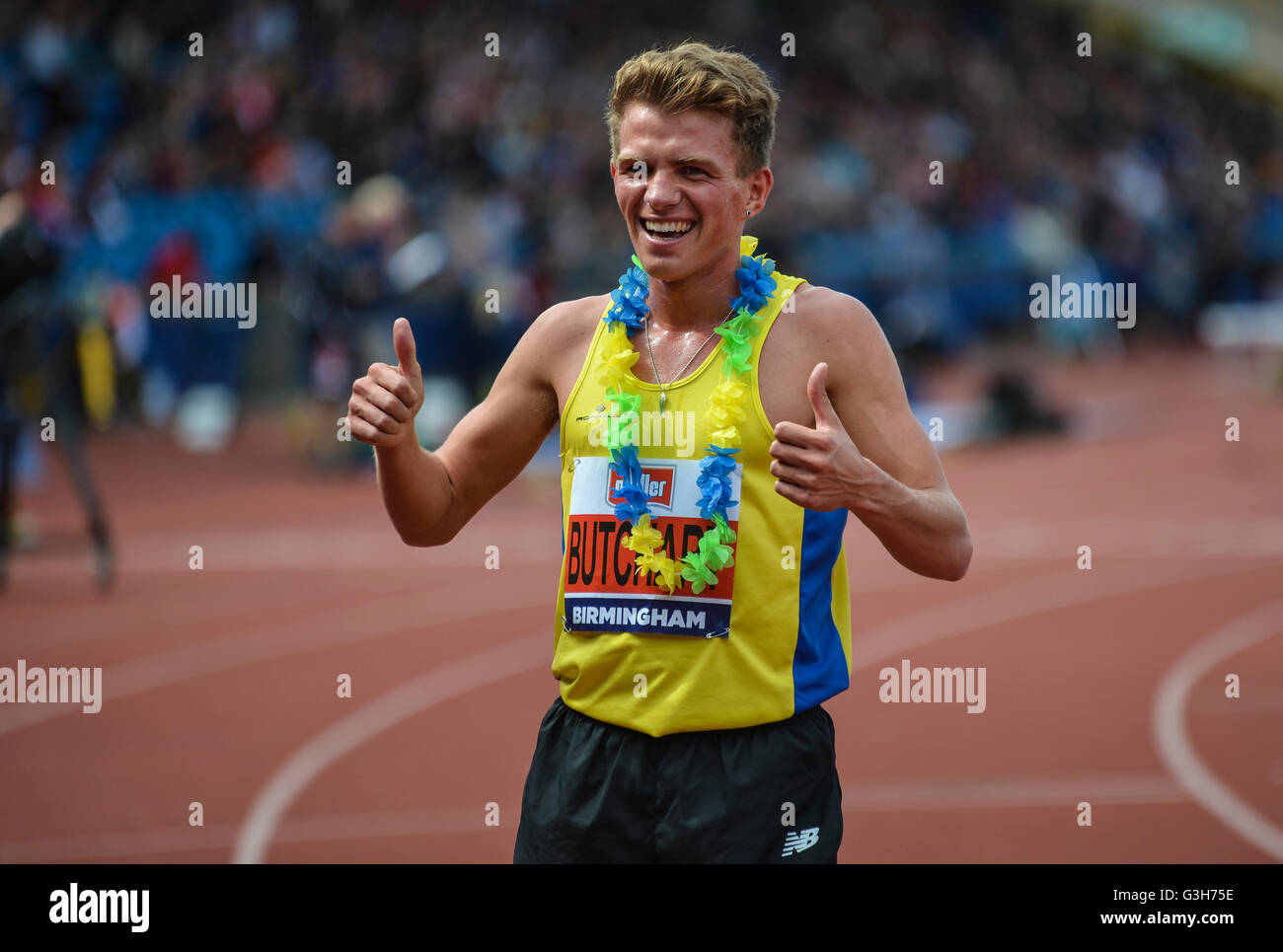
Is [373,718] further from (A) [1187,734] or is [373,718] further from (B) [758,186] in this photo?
(B) [758,186]

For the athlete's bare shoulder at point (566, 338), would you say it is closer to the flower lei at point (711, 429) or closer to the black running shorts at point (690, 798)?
the flower lei at point (711, 429)

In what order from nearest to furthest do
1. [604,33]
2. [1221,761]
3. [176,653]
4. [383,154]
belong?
[1221,761] → [176,653] → [383,154] → [604,33]

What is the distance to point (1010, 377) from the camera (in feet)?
54.4

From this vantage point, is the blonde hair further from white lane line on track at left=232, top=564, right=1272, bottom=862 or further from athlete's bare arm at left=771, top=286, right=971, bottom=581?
white lane line on track at left=232, top=564, right=1272, bottom=862

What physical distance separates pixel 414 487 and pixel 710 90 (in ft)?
2.96

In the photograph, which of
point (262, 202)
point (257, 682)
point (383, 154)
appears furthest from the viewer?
point (383, 154)

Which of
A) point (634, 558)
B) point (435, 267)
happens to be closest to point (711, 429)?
point (634, 558)

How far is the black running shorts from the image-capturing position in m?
2.55

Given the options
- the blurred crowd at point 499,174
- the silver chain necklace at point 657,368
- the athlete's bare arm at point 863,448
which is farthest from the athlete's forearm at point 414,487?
the blurred crowd at point 499,174

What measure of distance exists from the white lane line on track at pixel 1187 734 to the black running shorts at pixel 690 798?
337cm

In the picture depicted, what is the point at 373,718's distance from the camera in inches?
279
